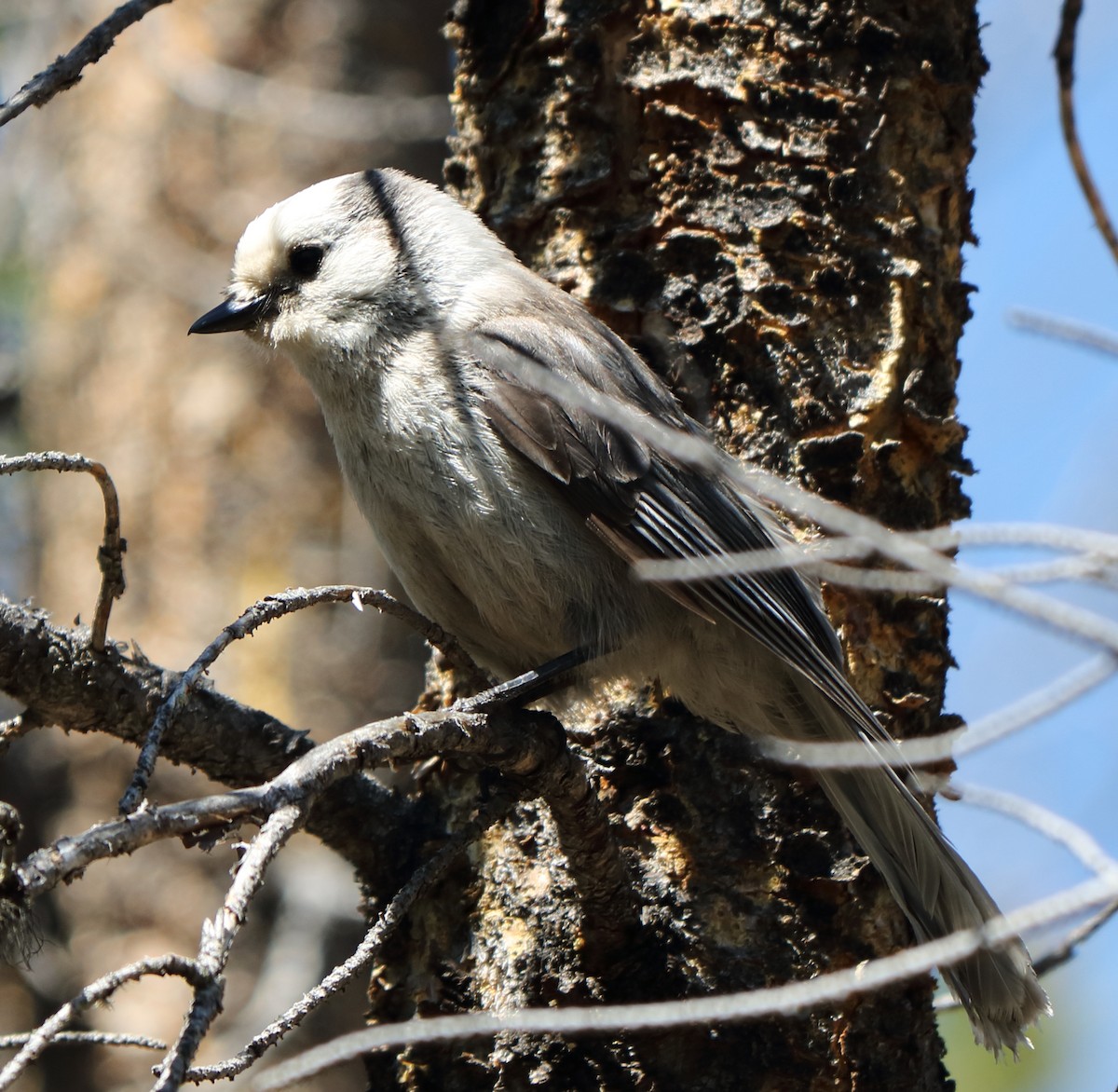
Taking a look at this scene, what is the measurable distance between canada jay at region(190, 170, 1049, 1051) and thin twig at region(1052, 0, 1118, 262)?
874 mm

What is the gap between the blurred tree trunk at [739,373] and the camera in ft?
7.95

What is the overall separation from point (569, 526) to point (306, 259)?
99 cm

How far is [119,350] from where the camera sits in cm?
520

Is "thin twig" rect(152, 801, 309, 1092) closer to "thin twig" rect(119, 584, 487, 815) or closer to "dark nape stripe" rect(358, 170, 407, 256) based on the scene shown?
"thin twig" rect(119, 584, 487, 815)

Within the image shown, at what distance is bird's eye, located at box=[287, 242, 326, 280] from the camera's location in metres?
3.17

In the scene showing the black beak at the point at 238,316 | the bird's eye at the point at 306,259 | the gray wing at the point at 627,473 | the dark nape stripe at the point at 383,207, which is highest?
the dark nape stripe at the point at 383,207

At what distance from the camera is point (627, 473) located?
9.29ft

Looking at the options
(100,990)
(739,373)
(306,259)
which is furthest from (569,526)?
(100,990)

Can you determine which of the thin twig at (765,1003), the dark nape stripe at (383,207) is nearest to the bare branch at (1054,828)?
the thin twig at (765,1003)

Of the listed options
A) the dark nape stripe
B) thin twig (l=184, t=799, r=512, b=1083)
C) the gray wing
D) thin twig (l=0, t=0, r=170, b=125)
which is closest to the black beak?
the dark nape stripe

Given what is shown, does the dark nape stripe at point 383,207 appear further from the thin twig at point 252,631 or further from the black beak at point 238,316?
the thin twig at point 252,631

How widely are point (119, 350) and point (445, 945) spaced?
11.0ft

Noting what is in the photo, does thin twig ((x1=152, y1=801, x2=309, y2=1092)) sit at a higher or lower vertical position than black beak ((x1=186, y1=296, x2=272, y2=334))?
lower

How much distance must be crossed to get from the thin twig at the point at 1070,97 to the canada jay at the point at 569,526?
87cm
